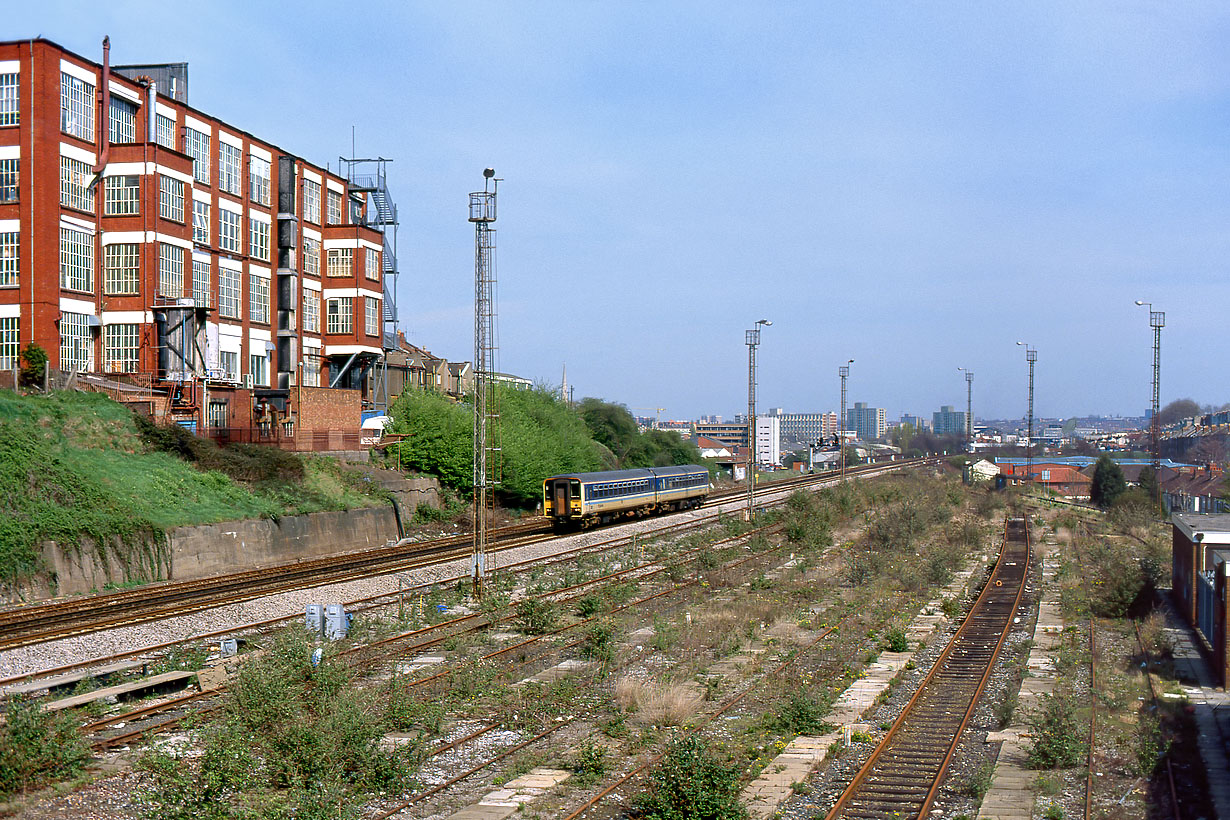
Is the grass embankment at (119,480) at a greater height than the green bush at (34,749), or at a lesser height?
greater

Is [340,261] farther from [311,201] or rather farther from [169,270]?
[169,270]

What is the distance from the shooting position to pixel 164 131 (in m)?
41.6

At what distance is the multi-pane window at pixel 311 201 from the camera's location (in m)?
52.1

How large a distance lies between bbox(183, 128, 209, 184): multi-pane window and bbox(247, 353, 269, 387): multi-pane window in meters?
7.93

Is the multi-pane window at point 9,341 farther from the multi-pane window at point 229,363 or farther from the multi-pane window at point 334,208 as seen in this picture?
the multi-pane window at point 334,208

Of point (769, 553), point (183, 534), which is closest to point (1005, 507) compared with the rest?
point (769, 553)

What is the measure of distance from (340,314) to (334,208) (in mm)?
6107

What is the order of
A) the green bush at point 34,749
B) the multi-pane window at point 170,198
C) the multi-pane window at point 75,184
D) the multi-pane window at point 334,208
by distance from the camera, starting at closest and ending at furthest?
the green bush at point 34,749, the multi-pane window at point 75,184, the multi-pane window at point 170,198, the multi-pane window at point 334,208

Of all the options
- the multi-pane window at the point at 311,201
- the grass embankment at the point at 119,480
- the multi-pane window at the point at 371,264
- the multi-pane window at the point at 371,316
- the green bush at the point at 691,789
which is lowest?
the green bush at the point at 691,789

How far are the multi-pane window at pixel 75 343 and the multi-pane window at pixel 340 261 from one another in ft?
51.3

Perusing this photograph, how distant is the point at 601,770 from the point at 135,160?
114 feet

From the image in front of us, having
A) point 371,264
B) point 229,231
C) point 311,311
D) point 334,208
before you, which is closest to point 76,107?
point 229,231

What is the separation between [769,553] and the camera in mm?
37656

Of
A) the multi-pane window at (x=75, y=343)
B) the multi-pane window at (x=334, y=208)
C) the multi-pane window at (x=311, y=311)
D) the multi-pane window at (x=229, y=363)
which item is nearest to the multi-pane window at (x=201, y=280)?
the multi-pane window at (x=229, y=363)
